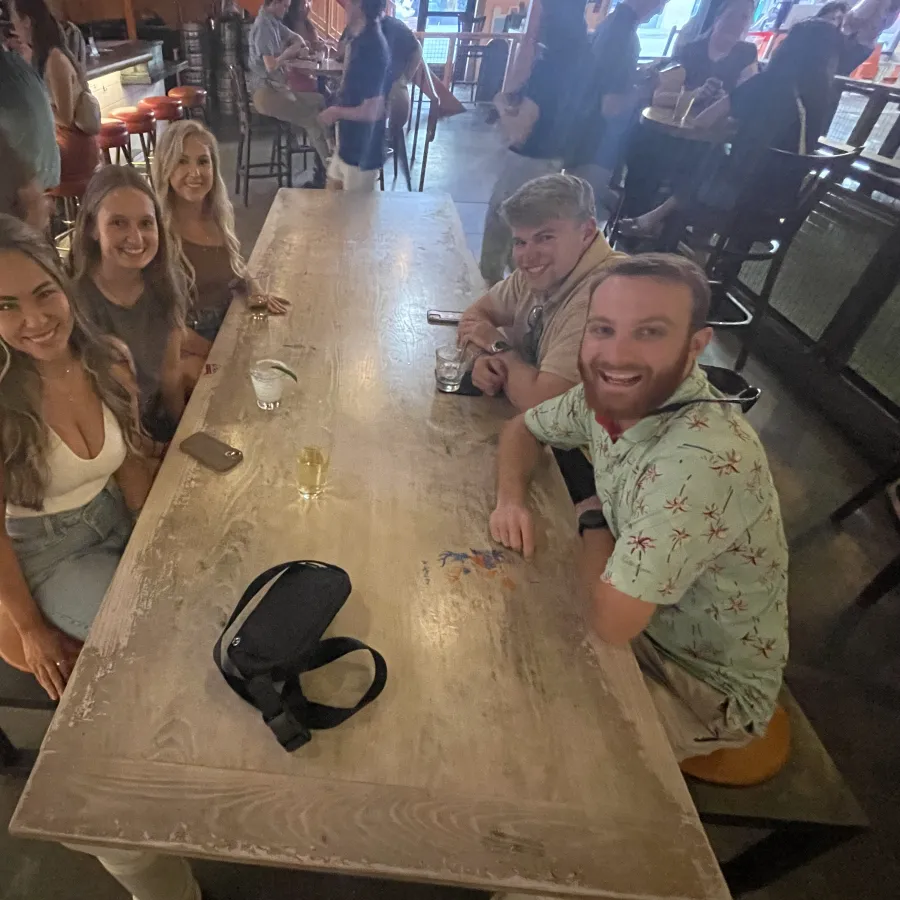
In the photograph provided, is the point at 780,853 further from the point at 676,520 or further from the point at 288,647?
the point at 288,647

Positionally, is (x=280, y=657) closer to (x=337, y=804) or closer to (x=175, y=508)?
(x=337, y=804)

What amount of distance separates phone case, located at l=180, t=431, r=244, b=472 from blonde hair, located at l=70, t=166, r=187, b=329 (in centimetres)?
63

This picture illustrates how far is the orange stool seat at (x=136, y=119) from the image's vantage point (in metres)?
4.43

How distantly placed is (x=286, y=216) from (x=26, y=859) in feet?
7.67

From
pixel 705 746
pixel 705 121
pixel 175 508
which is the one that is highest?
pixel 705 121

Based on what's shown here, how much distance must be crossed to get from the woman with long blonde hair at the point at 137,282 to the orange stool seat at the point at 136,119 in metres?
3.26

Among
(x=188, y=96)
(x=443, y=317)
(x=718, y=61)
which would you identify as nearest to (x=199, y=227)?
(x=443, y=317)

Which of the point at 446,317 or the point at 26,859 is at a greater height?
the point at 446,317

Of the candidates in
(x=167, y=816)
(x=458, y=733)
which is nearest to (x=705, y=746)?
(x=458, y=733)

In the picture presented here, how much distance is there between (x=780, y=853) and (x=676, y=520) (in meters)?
0.86

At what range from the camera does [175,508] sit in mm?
1221

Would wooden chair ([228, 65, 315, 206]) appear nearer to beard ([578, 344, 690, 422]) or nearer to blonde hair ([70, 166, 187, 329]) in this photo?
blonde hair ([70, 166, 187, 329])

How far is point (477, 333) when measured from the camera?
1826 millimetres

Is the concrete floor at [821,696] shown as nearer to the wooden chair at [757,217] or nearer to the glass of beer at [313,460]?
the wooden chair at [757,217]
